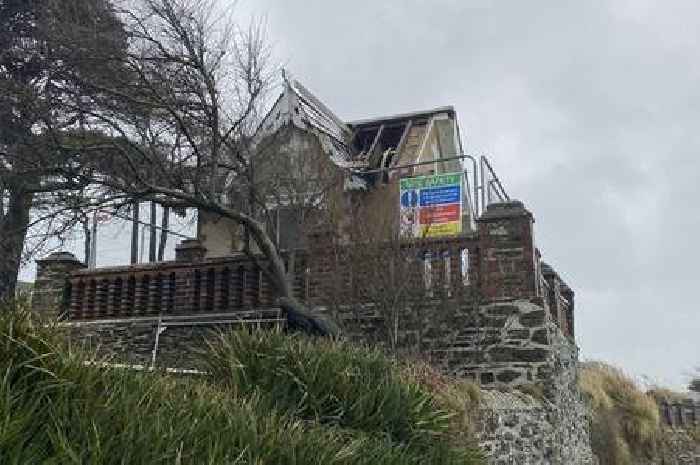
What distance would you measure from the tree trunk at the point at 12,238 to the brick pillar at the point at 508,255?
7466mm

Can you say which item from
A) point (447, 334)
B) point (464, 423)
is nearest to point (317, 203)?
point (447, 334)

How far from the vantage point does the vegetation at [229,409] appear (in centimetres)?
440

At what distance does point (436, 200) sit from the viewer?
14.8 meters

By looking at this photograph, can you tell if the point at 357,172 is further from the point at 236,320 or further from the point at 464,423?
the point at 464,423

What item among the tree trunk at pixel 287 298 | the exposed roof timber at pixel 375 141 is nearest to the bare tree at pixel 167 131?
the tree trunk at pixel 287 298

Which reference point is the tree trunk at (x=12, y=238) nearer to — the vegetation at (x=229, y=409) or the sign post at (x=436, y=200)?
the sign post at (x=436, y=200)

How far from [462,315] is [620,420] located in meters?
5.72

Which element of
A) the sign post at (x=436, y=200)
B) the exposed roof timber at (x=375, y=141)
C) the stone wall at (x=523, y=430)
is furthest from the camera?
the exposed roof timber at (x=375, y=141)

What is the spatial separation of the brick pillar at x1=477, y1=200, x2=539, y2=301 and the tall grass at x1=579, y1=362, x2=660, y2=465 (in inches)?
166

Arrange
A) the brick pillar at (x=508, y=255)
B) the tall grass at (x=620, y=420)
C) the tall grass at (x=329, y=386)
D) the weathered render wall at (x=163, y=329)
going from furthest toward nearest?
1. the tall grass at (x=620, y=420)
2. the weathered render wall at (x=163, y=329)
3. the brick pillar at (x=508, y=255)
4. the tall grass at (x=329, y=386)

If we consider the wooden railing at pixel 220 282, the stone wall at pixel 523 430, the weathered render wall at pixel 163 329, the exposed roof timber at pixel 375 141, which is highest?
the exposed roof timber at pixel 375 141

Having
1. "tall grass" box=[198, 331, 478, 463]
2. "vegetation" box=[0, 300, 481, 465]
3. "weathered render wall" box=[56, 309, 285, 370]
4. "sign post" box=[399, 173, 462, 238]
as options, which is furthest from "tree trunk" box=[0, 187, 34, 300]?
"vegetation" box=[0, 300, 481, 465]

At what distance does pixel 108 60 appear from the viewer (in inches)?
494

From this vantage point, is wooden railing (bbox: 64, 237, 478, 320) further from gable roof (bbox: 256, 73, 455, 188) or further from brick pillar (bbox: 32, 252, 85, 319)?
gable roof (bbox: 256, 73, 455, 188)
